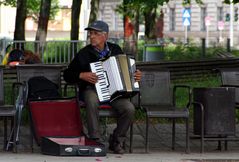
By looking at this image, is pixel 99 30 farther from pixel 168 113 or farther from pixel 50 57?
pixel 50 57

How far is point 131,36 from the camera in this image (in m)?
30.4

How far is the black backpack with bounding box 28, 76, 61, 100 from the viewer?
34.6 ft

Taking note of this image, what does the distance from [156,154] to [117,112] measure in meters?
0.75

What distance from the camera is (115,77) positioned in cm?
1027

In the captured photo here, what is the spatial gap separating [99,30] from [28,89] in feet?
3.88

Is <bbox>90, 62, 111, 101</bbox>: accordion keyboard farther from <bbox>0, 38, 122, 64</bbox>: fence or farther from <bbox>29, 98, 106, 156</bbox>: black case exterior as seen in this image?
<bbox>0, 38, 122, 64</bbox>: fence

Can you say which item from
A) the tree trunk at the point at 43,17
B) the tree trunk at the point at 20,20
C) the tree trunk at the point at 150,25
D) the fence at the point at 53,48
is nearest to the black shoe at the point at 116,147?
the fence at the point at 53,48

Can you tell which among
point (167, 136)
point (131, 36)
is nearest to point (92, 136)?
point (167, 136)

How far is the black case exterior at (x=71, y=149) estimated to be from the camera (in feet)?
32.6

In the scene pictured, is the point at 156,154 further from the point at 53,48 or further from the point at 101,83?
the point at 53,48

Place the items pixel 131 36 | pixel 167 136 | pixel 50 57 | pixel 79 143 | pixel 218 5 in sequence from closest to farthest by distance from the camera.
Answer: pixel 79 143
pixel 167 136
pixel 50 57
pixel 131 36
pixel 218 5

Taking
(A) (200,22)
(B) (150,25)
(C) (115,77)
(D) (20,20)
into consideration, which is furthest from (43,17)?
(A) (200,22)

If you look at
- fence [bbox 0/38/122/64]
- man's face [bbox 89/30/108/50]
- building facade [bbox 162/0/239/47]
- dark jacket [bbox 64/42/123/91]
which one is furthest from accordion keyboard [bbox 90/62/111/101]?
building facade [bbox 162/0/239/47]

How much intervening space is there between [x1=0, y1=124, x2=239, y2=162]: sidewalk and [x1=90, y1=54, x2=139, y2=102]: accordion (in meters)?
0.78
